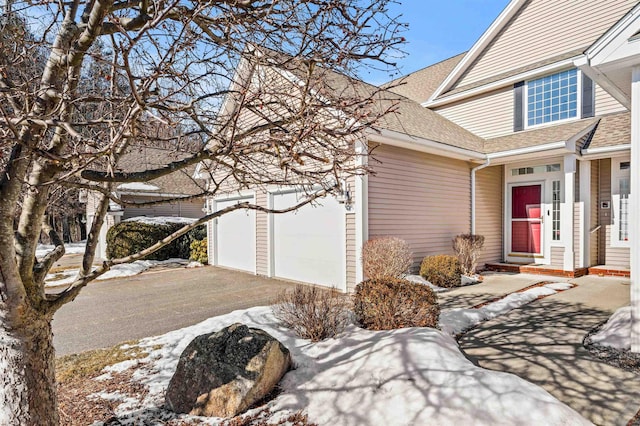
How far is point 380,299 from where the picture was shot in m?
4.48

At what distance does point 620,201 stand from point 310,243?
26.1ft

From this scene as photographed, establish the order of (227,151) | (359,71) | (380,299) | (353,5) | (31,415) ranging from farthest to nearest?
(380,299), (359,71), (353,5), (31,415), (227,151)

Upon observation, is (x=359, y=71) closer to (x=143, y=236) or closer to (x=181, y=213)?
(x=143, y=236)

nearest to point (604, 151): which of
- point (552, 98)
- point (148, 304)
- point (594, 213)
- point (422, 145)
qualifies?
point (594, 213)

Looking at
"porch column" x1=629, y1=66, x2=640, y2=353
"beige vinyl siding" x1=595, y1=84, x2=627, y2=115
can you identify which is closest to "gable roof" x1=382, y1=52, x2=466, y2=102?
"beige vinyl siding" x1=595, y1=84, x2=627, y2=115

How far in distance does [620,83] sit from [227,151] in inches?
221

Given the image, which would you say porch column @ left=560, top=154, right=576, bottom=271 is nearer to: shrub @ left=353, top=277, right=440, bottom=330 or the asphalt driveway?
shrub @ left=353, top=277, right=440, bottom=330

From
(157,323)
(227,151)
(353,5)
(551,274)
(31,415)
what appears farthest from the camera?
(551,274)

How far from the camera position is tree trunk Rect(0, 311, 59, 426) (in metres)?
2.44

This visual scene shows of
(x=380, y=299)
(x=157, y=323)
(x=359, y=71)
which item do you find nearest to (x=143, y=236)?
(x=157, y=323)

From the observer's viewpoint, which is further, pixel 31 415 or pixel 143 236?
pixel 143 236

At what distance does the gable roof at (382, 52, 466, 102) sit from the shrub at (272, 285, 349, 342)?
1216 cm

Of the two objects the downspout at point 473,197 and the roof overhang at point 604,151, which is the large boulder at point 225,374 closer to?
the downspout at point 473,197

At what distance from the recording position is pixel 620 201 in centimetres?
898
